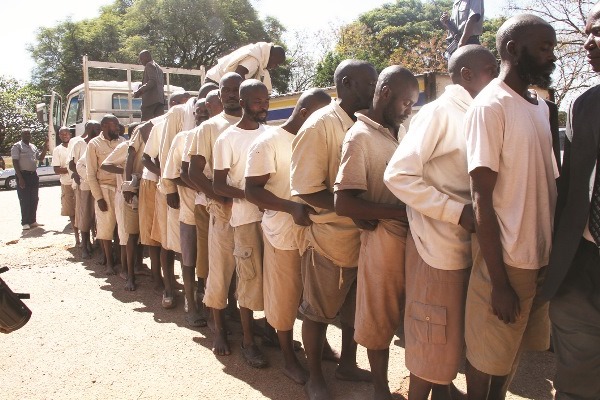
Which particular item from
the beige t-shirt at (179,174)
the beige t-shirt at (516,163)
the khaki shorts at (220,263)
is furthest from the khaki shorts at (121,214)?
the beige t-shirt at (516,163)

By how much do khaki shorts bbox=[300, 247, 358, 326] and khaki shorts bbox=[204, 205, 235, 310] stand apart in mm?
974

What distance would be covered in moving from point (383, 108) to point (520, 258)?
0.95 m

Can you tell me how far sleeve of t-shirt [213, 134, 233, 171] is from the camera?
3469 mm

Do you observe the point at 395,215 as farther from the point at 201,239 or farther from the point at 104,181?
the point at 104,181

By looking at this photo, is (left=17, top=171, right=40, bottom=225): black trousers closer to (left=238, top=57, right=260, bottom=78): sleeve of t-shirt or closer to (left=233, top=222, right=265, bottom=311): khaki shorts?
(left=238, top=57, right=260, bottom=78): sleeve of t-shirt

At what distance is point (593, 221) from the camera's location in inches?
73.1

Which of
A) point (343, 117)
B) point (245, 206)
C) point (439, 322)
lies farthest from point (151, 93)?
point (439, 322)

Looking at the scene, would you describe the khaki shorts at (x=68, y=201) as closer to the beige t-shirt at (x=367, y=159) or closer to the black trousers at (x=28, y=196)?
the black trousers at (x=28, y=196)

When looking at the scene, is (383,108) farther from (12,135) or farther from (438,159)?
(12,135)

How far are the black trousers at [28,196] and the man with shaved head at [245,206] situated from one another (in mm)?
7581

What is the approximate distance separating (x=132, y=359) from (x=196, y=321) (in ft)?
2.34

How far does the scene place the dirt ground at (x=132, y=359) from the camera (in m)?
3.11

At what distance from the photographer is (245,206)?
3443mm

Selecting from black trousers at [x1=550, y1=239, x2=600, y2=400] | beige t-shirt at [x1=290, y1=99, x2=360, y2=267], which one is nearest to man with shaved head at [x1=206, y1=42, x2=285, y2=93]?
beige t-shirt at [x1=290, y1=99, x2=360, y2=267]
